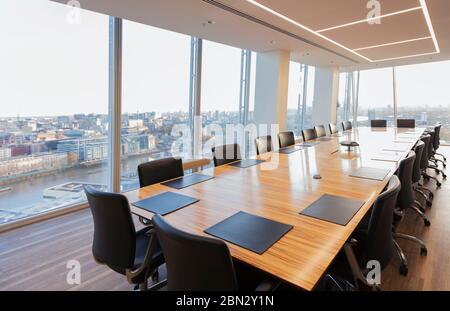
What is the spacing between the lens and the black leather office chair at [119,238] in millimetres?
1471

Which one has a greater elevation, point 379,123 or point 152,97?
point 152,97

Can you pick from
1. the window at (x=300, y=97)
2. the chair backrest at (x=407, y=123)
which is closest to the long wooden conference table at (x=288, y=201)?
the window at (x=300, y=97)

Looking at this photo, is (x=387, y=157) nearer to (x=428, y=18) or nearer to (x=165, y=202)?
(x=428, y=18)

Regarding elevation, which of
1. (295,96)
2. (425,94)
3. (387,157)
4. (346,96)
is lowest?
(387,157)

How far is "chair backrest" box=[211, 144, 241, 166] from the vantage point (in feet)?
9.80

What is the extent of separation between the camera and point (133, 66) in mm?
3949

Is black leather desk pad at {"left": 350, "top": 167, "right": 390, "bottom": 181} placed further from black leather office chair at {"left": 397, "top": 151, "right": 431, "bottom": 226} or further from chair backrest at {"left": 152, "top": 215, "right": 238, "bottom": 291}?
chair backrest at {"left": 152, "top": 215, "right": 238, "bottom": 291}

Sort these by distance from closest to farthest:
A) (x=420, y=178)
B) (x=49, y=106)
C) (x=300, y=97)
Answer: (x=49, y=106) → (x=420, y=178) → (x=300, y=97)

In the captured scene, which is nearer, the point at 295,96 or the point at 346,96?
the point at 295,96

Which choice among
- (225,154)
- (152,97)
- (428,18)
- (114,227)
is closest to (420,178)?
(428,18)

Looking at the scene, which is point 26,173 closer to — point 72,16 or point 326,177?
point 72,16

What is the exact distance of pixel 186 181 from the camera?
2.29 metres

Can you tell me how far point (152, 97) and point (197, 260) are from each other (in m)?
3.72

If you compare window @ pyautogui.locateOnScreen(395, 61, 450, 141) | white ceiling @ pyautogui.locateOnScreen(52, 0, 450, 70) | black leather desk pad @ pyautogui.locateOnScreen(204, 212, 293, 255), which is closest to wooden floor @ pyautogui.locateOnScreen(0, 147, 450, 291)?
black leather desk pad @ pyautogui.locateOnScreen(204, 212, 293, 255)
